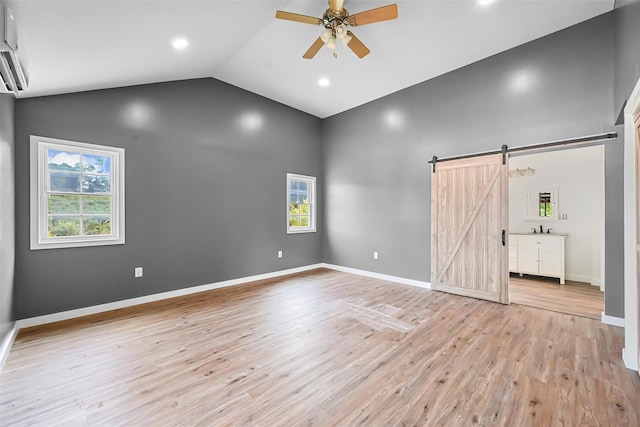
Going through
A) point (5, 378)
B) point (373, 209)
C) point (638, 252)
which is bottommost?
point (5, 378)

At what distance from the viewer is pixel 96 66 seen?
3.02m

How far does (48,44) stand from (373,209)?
4911 millimetres

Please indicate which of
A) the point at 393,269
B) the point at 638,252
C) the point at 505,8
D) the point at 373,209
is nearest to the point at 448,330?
the point at 638,252

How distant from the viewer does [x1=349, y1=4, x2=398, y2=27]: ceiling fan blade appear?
8.75 feet

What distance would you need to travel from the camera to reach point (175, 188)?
4.42 metres

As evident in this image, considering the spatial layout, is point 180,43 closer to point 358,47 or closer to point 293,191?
point 358,47

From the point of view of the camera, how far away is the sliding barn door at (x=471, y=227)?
13.5ft

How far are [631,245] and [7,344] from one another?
18.4 feet

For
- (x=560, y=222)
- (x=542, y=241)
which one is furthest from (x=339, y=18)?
(x=560, y=222)

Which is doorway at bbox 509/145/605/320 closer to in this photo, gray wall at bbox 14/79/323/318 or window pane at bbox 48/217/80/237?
gray wall at bbox 14/79/323/318

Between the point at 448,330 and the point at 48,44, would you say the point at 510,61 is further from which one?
the point at 48,44

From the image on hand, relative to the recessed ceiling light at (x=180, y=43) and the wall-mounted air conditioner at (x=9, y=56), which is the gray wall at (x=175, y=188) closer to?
the recessed ceiling light at (x=180, y=43)

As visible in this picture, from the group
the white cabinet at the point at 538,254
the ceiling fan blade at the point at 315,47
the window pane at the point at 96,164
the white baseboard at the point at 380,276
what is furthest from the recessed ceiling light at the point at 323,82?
the white cabinet at the point at 538,254

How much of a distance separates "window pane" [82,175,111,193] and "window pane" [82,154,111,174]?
8 cm
